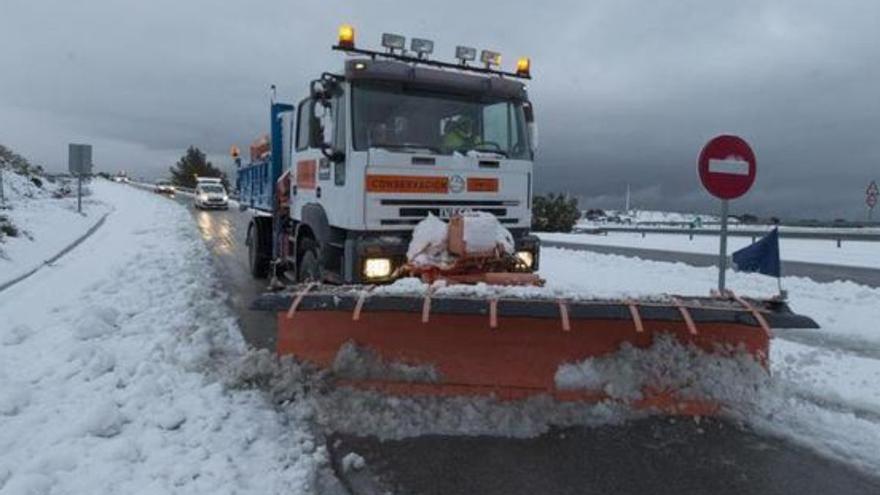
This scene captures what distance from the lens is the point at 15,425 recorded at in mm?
5008

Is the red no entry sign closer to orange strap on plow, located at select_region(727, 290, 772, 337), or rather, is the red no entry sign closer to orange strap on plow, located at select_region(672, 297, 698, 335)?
orange strap on plow, located at select_region(727, 290, 772, 337)

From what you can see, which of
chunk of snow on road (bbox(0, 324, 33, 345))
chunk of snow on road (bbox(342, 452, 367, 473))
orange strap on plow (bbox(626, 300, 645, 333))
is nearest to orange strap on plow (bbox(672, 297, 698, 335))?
orange strap on plow (bbox(626, 300, 645, 333))

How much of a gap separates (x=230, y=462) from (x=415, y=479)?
112cm

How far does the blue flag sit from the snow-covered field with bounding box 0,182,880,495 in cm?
86

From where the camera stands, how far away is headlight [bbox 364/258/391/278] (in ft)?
23.6

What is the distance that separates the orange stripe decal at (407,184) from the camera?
24.0ft

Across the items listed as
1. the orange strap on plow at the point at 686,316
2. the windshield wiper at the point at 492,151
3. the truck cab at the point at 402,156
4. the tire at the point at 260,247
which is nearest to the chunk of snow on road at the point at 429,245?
the truck cab at the point at 402,156

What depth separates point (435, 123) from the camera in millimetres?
7746

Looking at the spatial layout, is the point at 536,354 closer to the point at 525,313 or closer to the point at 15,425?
the point at 525,313

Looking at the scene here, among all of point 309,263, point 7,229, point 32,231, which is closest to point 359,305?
point 309,263

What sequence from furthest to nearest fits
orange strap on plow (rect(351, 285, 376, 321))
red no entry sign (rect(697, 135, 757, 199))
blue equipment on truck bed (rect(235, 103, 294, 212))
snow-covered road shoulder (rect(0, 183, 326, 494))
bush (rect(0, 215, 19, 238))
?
bush (rect(0, 215, 19, 238)) → blue equipment on truck bed (rect(235, 103, 294, 212)) → red no entry sign (rect(697, 135, 757, 199)) → orange strap on plow (rect(351, 285, 376, 321)) → snow-covered road shoulder (rect(0, 183, 326, 494))

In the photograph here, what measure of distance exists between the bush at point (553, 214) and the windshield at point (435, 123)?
40.4 meters

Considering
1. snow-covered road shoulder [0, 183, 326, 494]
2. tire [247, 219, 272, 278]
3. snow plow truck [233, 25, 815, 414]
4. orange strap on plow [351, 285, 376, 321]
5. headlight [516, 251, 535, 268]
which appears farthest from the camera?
tire [247, 219, 272, 278]

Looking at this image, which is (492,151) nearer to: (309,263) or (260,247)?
(309,263)
